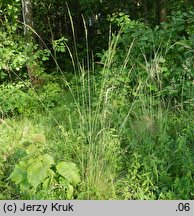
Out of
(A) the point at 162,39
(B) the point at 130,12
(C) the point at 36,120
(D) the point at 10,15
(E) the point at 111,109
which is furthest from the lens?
(B) the point at 130,12

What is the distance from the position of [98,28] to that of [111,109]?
319 inches

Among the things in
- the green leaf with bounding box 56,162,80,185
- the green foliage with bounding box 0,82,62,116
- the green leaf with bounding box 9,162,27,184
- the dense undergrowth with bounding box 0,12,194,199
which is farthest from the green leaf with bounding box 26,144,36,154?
the green foliage with bounding box 0,82,62,116

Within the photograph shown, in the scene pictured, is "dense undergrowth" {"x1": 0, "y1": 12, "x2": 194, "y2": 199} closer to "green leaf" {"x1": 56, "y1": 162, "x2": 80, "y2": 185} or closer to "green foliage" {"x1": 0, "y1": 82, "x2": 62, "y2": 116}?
"green leaf" {"x1": 56, "y1": 162, "x2": 80, "y2": 185}

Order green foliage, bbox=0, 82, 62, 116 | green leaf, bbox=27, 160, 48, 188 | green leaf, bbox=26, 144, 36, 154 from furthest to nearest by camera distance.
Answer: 1. green foliage, bbox=0, 82, 62, 116
2. green leaf, bbox=26, 144, 36, 154
3. green leaf, bbox=27, 160, 48, 188

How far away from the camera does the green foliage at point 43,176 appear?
2418 mm

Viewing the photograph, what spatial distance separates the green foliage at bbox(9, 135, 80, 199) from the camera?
2.42m

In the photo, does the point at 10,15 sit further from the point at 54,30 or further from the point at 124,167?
the point at 54,30

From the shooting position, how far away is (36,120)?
5.01 m

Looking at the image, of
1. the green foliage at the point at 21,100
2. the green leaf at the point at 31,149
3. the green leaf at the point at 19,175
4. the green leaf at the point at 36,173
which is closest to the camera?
the green leaf at the point at 36,173

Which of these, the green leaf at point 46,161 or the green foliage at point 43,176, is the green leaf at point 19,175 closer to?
the green foliage at point 43,176

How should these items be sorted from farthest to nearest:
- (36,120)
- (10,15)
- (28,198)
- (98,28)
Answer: (98,28)
(10,15)
(36,120)
(28,198)

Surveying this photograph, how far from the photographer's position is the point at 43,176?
239 centimetres

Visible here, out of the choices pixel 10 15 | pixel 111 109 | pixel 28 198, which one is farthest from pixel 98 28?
→ pixel 28 198

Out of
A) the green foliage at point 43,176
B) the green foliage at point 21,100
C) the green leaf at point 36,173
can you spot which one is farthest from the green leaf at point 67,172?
the green foliage at point 21,100
